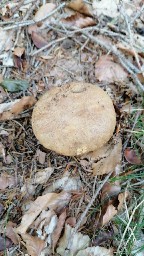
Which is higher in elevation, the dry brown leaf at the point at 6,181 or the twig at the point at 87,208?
the dry brown leaf at the point at 6,181

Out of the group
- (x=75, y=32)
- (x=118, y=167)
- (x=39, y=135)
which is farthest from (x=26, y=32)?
(x=118, y=167)

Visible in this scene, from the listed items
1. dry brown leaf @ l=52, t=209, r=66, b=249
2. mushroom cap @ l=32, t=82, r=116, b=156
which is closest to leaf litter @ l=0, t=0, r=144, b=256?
dry brown leaf @ l=52, t=209, r=66, b=249

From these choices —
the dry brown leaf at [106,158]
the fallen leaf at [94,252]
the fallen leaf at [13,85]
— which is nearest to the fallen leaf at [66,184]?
the dry brown leaf at [106,158]

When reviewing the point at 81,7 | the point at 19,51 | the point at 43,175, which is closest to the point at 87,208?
the point at 43,175

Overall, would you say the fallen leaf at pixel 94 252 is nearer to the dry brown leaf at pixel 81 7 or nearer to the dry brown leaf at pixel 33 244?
the dry brown leaf at pixel 33 244

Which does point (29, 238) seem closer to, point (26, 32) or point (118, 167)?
Answer: point (118, 167)

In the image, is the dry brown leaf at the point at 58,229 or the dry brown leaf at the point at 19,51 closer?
the dry brown leaf at the point at 58,229
